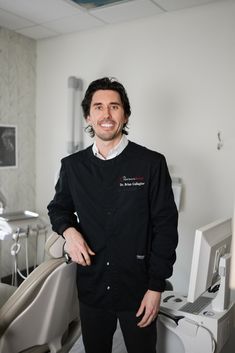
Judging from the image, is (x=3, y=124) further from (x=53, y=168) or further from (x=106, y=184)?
(x=106, y=184)

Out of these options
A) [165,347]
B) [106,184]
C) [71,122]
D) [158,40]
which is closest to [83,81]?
[71,122]

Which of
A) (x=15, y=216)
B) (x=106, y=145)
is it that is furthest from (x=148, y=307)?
(x=15, y=216)

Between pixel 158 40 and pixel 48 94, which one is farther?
pixel 48 94

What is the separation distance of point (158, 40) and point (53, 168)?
149 cm

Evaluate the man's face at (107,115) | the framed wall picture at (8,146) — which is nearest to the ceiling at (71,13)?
the framed wall picture at (8,146)

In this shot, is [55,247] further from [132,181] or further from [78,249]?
[132,181]

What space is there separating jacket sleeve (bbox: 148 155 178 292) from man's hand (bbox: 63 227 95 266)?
250mm

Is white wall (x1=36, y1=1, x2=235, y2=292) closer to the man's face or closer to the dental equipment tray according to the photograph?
the dental equipment tray

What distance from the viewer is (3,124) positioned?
9.84 ft

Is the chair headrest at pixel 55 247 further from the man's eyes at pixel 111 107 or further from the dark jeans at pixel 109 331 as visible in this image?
the man's eyes at pixel 111 107

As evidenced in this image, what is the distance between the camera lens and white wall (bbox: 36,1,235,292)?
7.80 feet

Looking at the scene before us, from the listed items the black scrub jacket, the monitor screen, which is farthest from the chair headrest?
the monitor screen

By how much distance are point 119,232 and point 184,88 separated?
1.53 meters

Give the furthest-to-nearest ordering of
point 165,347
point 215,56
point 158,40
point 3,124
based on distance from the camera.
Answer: point 3,124, point 158,40, point 215,56, point 165,347
